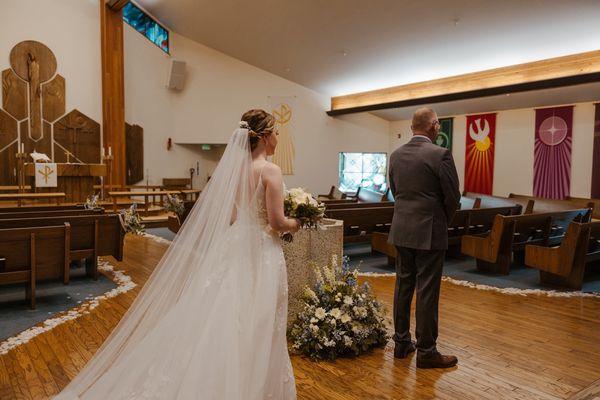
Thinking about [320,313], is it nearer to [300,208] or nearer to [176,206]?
[300,208]

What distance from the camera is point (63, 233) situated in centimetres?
429

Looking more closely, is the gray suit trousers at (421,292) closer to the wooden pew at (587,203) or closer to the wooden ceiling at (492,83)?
the wooden ceiling at (492,83)

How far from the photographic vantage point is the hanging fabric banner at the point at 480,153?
11.0 meters

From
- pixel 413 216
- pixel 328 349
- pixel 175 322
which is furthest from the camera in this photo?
pixel 328 349

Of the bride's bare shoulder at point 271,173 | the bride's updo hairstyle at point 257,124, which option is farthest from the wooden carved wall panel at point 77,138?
the bride's bare shoulder at point 271,173

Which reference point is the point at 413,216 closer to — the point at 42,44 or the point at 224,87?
the point at 42,44

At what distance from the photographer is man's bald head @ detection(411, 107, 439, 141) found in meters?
2.80

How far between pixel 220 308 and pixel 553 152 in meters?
9.68

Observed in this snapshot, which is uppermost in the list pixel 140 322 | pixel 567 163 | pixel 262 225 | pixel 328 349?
pixel 567 163

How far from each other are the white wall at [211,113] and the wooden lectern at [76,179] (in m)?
2.86

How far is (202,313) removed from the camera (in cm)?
214

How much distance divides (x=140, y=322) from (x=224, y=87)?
11.4 meters

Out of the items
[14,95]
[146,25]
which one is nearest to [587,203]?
[146,25]

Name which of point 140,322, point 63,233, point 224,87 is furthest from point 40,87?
point 140,322
